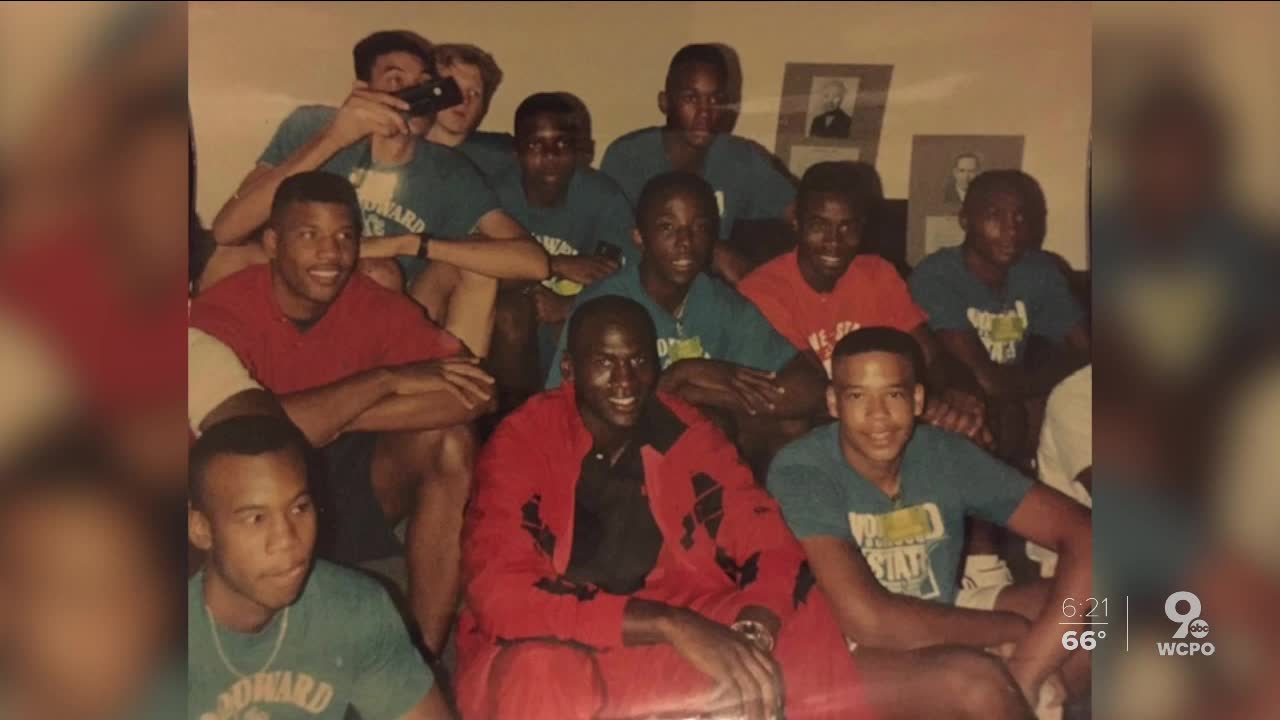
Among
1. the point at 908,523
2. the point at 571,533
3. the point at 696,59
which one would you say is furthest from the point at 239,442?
the point at 908,523

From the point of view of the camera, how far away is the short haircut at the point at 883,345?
5.82 feet

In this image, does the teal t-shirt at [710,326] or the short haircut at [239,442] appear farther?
the teal t-shirt at [710,326]

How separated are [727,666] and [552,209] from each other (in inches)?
25.8

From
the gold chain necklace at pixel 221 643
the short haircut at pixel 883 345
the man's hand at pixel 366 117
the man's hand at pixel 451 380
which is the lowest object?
the gold chain necklace at pixel 221 643

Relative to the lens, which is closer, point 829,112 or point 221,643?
point 221,643

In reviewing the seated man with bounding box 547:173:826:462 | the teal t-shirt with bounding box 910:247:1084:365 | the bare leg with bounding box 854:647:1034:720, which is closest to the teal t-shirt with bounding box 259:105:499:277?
the seated man with bounding box 547:173:826:462

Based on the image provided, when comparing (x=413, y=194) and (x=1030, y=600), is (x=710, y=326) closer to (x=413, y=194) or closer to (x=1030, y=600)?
(x=413, y=194)

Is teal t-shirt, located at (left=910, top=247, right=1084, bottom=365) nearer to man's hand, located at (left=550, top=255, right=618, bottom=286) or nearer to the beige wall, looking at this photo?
the beige wall

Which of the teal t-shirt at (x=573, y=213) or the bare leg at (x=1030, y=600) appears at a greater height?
the teal t-shirt at (x=573, y=213)

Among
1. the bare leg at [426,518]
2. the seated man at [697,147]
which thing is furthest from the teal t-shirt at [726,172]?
the bare leg at [426,518]

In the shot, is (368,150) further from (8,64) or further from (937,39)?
(937,39)

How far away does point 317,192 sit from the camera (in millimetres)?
1704

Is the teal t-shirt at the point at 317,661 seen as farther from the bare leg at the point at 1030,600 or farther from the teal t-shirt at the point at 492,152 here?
the bare leg at the point at 1030,600

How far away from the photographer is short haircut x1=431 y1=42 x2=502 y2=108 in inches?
68.1
